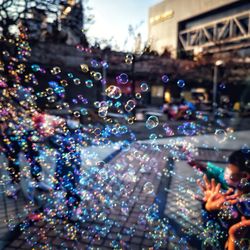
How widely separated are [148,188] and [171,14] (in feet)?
184

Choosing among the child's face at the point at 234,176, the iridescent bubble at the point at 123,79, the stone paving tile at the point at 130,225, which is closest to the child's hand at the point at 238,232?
the child's face at the point at 234,176

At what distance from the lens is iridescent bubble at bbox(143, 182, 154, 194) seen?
16.6 ft

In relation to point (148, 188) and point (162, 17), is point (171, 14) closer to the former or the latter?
point (162, 17)

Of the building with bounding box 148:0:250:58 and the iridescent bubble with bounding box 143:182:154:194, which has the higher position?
the building with bounding box 148:0:250:58

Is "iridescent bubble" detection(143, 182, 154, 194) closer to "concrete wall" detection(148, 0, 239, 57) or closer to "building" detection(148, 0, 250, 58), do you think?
"building" detection(148, 0, 250, 58)

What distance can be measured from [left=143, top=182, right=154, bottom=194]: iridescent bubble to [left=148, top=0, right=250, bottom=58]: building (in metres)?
31.8

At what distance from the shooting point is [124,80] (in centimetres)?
427

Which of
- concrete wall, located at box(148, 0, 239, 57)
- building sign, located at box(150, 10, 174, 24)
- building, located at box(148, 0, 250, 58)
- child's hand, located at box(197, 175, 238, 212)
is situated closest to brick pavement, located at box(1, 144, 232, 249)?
child's hand, located at box(197, 175, 238, 212)

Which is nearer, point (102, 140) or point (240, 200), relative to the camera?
point (240, 200)

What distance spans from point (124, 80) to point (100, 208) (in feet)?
6.51

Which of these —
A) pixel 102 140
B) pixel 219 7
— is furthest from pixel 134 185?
pixel 219 7

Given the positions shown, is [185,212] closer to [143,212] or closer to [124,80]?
[143,212]

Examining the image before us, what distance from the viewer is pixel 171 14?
5572 centimetres

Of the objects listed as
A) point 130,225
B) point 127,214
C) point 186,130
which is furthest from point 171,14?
point 130,225
